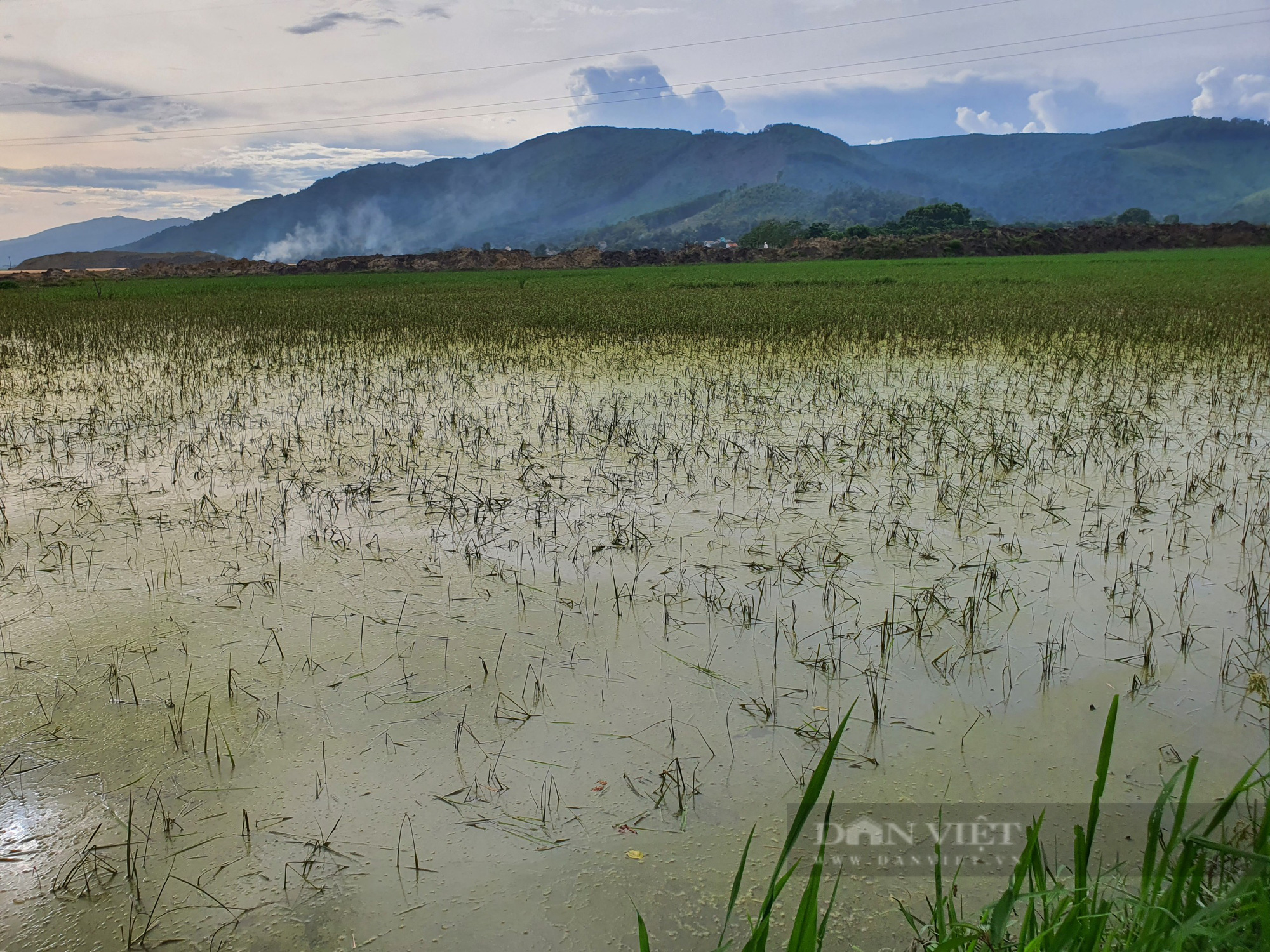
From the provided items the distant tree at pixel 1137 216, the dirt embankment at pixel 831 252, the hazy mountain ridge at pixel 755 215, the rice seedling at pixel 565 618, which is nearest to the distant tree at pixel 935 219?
the dirt embankment at pixel 831 252

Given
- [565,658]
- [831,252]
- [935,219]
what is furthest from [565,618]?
[935,219]

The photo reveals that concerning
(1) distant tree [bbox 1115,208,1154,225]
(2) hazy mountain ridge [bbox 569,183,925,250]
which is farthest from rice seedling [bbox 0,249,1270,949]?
(2) hazy mountain ridge [bbox 569,183,925,250]

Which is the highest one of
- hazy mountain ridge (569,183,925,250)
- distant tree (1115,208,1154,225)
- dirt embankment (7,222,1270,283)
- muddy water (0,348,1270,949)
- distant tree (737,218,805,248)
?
hazy mountain ridge (569,183,925,250)

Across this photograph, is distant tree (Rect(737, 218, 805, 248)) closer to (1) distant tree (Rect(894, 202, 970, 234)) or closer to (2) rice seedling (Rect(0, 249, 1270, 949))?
(1) distant tree (Rect(894, 202, 970, 234))

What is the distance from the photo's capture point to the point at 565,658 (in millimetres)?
3053

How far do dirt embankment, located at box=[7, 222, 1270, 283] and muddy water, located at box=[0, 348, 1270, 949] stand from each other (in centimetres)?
4277

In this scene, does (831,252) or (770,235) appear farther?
(770,235)

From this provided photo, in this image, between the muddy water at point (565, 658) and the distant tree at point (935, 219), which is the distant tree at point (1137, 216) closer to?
the distant tree at point (935, 219)

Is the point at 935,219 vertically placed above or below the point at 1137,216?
below

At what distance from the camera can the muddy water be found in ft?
6.50

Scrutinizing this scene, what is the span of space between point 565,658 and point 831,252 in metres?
47.6

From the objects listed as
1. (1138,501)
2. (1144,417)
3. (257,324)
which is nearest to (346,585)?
(1138,501)

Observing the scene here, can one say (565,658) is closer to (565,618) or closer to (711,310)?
(565,618)

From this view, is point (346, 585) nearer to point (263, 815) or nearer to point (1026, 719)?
point (263, 815)
